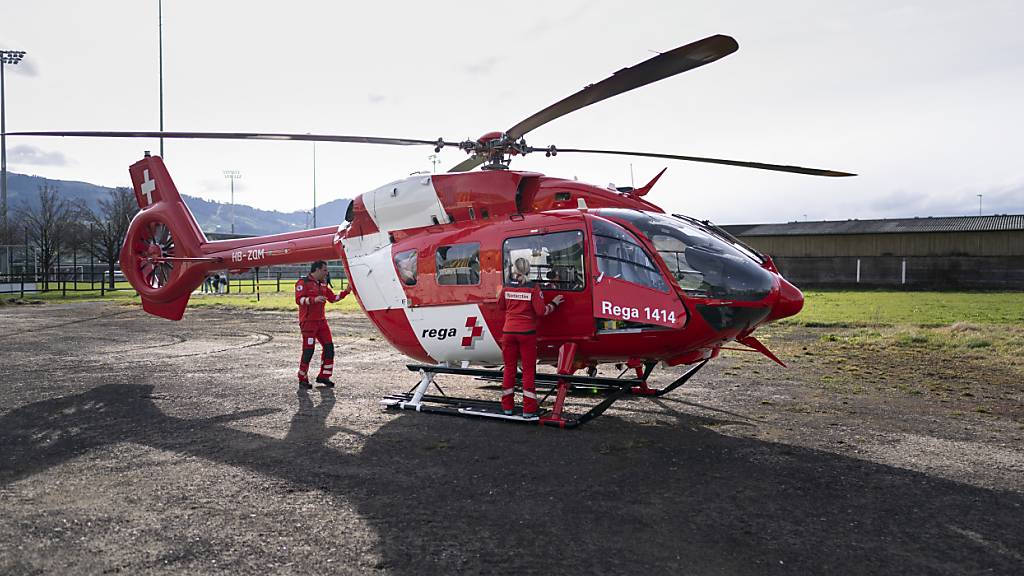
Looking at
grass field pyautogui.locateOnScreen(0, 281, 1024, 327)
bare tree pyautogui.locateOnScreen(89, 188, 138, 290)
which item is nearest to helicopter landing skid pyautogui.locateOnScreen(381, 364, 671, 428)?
grass field pyautogui.locateOnScreen(0, 281, 1024, 327)

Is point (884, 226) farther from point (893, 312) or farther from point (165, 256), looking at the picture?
point (165, 256)

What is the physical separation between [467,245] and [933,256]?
4227cm

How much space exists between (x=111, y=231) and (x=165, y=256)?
3493 centimetres

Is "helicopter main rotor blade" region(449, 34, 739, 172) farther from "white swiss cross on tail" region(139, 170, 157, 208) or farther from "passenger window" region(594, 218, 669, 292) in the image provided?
"white swiss cross on tail" region(139, 170, 157, 208)

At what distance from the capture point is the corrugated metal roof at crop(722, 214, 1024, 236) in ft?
152

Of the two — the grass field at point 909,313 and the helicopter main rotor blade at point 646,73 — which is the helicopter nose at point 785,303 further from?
the grass field at point 909,313

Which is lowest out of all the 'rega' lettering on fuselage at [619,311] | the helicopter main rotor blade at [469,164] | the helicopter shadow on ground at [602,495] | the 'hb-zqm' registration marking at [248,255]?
the helicopter shadow on ground at [602,495]

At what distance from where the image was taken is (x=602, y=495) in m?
5.45

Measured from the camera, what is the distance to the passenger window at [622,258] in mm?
7286

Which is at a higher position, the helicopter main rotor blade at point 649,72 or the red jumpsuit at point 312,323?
the helicopter main rotor blade at point 649,72

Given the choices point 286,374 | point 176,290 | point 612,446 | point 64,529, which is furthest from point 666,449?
point 176,290

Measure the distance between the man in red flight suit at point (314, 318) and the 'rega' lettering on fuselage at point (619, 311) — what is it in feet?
15.6

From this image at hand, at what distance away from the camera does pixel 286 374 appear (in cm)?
1165

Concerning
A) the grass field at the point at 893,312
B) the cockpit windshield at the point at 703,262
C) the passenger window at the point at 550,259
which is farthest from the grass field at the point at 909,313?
the passenger window at the point at 550,259
